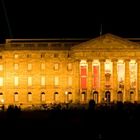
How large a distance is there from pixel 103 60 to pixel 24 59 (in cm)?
1244

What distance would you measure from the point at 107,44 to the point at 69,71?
736 cm

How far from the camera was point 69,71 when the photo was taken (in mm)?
127875

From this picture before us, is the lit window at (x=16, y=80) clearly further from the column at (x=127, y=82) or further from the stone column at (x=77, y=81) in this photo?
the column at (x=127, y=82)

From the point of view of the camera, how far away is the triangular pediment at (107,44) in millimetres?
125875

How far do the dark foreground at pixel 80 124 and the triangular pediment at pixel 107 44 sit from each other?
48435 mm

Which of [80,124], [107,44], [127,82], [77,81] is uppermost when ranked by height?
[107,44]

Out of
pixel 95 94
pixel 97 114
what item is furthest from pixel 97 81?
pixel 97 114

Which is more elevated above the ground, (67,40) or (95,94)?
(67,40)

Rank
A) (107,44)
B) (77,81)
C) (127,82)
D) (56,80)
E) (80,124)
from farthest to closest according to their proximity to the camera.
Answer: (56,80) < (107,44) < (77,81) < (127,82) < (80,124)

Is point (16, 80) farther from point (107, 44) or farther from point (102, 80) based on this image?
point (107, 44)

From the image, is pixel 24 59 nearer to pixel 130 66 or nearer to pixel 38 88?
pixel 38 88

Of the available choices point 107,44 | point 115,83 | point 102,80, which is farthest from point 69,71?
point 115,83

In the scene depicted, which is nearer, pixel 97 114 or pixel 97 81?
pixel 97 114

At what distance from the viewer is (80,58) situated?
414 ft
